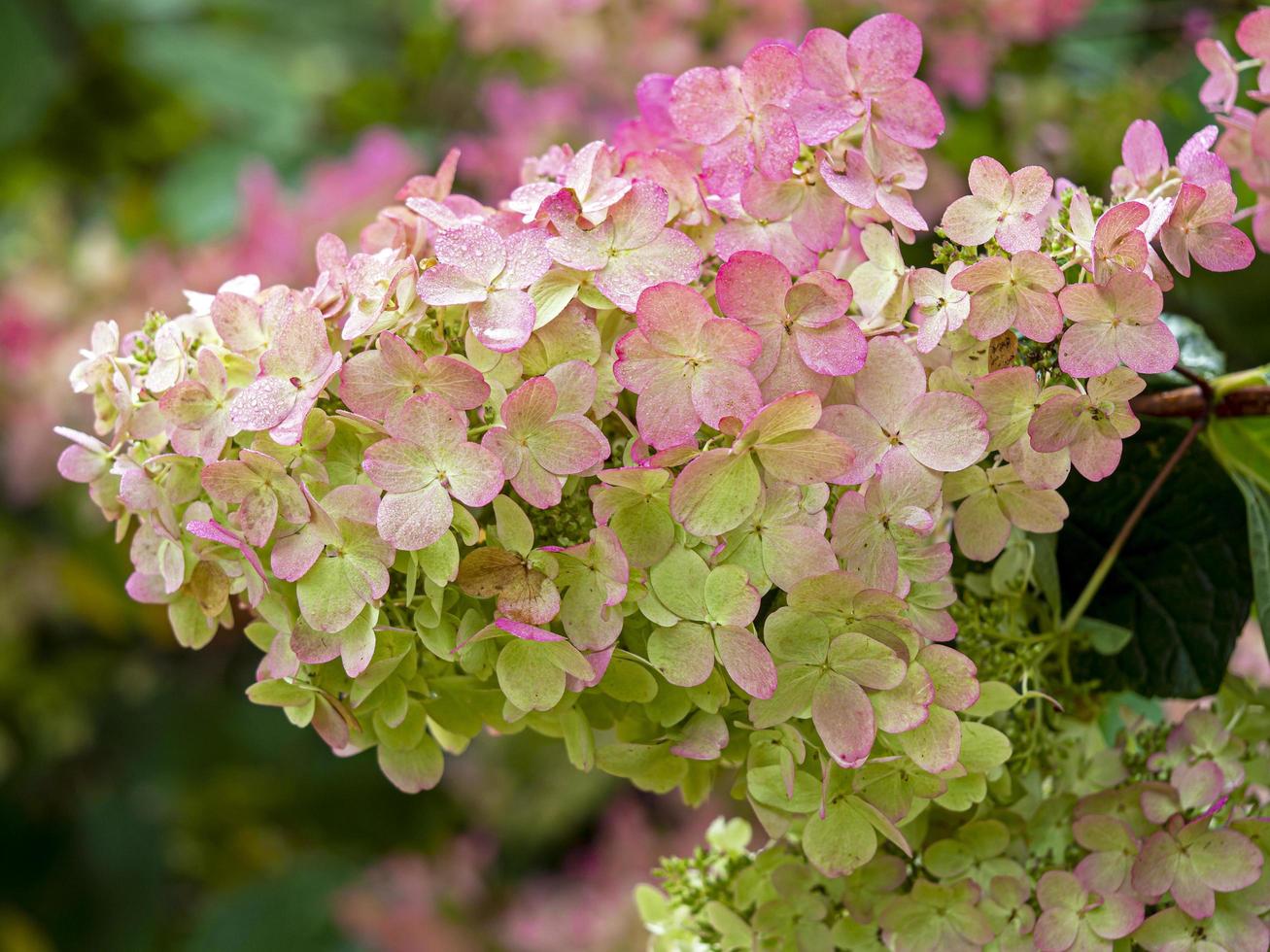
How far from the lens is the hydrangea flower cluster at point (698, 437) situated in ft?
1.01

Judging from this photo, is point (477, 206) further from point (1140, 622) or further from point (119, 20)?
point (119, 20)

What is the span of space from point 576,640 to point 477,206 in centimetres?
15

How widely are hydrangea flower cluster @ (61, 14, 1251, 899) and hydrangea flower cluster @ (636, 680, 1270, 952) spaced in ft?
0.17

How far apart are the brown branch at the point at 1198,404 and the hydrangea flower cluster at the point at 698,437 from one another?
94 millimetres

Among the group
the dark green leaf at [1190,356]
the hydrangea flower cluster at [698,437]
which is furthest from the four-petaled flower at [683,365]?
the dark green leaf at [1190,356]

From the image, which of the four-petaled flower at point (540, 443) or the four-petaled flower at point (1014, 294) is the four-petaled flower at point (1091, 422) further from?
the four-petaled flower at point (540, 443)

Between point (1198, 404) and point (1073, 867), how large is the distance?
0.17 meters

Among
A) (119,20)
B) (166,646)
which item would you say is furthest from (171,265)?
(166,646)

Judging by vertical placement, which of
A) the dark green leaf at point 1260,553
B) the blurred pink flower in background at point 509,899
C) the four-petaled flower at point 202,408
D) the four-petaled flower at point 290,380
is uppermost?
the four-petaled flower at point 290,380

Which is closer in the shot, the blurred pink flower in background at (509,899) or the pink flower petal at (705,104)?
the pink flower petal at (705,104)

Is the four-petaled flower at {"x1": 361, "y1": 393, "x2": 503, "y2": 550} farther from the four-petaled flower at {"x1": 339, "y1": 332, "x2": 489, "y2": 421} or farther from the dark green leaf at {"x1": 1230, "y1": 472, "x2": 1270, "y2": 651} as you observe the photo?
the dark green leaf at {"x1": 1230, "y1": 472, "x2": 1270, "y2": 651}

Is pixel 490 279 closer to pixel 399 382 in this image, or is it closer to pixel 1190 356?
pixel 399 382

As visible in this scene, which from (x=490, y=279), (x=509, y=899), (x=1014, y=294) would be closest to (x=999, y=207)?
(x=1014, y=294)

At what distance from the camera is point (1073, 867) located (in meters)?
0.38
